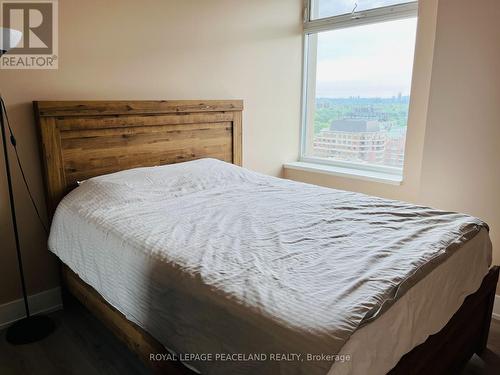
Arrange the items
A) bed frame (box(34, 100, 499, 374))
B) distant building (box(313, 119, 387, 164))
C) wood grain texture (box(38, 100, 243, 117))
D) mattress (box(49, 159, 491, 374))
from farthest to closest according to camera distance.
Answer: distant building (box(313, 119, 387, 164))
wood grain texture (box(38, 100, 243, 117))
bed frame (box(34, 100, 499, 374))
mattress (box(49, 159, 491, 374))

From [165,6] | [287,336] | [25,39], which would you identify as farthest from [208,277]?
[165,6]

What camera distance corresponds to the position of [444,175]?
247 cm

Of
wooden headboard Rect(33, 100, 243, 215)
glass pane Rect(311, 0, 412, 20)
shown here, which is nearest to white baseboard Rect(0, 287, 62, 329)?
wooden headboard Rect(33, 100, 243, 215)

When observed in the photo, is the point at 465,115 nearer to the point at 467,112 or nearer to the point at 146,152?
the point at 467,112

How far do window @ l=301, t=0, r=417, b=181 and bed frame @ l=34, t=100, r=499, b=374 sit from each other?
1010mm

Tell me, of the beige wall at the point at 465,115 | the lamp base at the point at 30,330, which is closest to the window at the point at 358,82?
the beige wall at the point at 465,115

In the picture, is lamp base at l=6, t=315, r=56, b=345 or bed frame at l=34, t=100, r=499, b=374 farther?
lamp base at l=6, t=315, r=56, b=345

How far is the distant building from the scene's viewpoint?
11.1 ft

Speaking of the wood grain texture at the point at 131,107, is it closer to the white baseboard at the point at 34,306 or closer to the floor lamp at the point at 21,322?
the floor lamp at the point at 21,322

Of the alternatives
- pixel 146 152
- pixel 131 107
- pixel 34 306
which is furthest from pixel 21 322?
pixel 131 107

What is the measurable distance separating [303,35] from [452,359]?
10.1ft

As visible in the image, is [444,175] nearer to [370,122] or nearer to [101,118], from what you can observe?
[370,122]

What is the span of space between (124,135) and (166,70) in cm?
61

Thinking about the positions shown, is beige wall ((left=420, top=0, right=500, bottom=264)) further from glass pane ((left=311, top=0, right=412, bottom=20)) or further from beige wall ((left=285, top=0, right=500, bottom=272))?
glass pane ((left=311, top=0, right=412, bottom=20))
